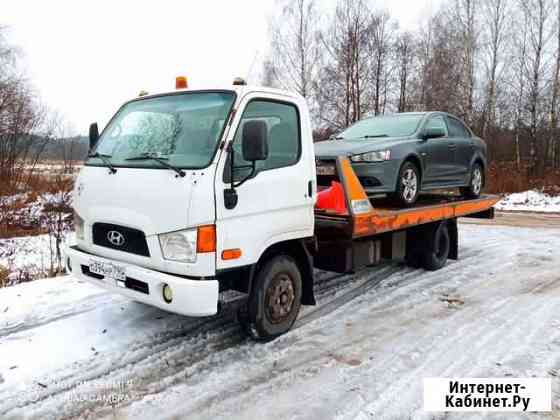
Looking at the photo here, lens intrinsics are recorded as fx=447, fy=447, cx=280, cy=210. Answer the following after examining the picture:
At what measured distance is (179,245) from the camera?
128 inches

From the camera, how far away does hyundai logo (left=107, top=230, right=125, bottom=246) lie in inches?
140

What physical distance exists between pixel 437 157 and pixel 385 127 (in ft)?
2.93

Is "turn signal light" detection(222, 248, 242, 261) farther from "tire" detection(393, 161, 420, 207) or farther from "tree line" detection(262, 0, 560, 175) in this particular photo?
"tree line" detection(262, 0, 560, 175)

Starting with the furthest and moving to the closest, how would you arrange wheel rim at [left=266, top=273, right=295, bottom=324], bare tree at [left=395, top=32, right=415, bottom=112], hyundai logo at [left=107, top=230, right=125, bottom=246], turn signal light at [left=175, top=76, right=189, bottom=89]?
bare tree at [left=395, top=32, right=415, bottom=112]
turn signal light at [left=175, top=76, right=189, bottom=89]
wheel rim at [left=266, top=273, right=295, bottom=324]
hyundai logo at [left=107, top=230, right=125, bottom=246]

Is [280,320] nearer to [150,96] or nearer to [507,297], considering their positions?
[150,96]

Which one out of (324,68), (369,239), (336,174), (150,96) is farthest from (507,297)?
(324,68)

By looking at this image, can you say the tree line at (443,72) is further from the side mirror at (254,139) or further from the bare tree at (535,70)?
the side mirror at (254,139)

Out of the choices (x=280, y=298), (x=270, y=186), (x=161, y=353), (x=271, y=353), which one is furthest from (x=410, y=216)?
(x=161, y=353)

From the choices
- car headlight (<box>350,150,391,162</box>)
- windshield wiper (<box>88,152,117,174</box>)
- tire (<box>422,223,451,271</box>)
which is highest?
car headlight (<box>350,150,391,162</box>)

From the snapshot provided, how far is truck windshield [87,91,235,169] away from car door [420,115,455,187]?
11.6 ft

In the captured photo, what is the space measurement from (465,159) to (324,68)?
58.3ft

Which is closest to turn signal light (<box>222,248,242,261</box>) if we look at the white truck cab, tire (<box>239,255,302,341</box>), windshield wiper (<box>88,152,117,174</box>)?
the white truck cab

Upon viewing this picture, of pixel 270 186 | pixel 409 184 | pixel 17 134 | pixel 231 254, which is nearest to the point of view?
pixel 231 254

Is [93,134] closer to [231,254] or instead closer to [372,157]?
[231,254]
